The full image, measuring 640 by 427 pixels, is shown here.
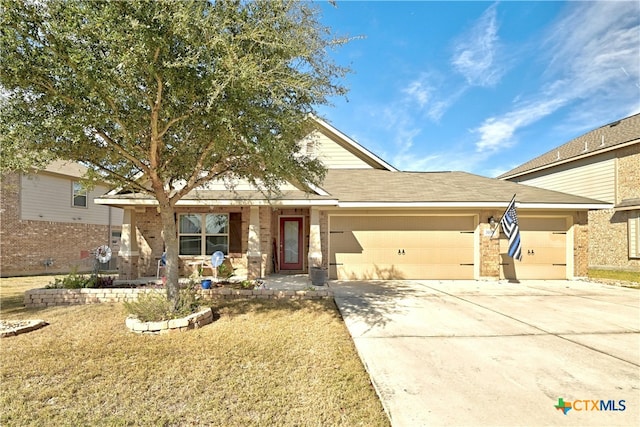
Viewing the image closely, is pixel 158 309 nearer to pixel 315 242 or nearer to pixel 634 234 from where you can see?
pixel 315 242

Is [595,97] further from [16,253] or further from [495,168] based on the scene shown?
[16,253]

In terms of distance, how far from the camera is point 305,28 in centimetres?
527

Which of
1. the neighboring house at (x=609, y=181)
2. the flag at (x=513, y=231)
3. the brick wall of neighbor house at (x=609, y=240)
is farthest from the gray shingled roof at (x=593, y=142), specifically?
the flag at (x=513, y=231)

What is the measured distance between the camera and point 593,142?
1836 centimetres

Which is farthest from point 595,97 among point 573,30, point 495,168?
point 495,168

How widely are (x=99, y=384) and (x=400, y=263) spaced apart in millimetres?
9488

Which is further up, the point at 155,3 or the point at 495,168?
the point at 495,168

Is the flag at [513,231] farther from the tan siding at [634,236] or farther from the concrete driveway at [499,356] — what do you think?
the tan siding at [634,236]

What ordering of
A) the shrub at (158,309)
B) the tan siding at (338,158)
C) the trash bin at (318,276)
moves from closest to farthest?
1. the shrub at (158,309)
2. the trash bin at (318,276)
3. the tan siding at (338,158)

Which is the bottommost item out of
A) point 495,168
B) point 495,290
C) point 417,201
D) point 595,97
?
point 495,290

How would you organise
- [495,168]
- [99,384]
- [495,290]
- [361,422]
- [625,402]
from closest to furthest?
[361,422], [625,402], [99,384], [495,290], [495,168]

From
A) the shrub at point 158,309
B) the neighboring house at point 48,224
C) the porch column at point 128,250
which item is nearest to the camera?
the shrub at point 158,309

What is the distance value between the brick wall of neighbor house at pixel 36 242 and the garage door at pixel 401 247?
1384 cm

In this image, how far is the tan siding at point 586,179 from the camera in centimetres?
1648
